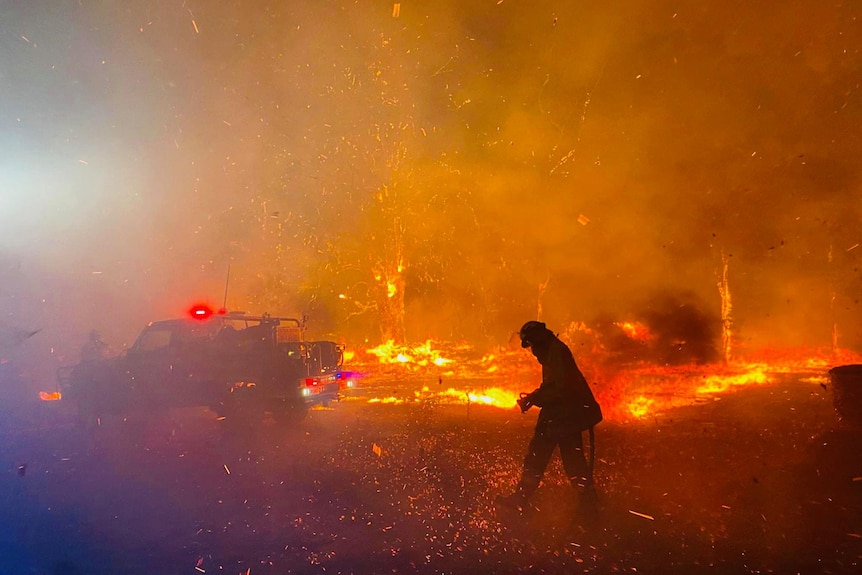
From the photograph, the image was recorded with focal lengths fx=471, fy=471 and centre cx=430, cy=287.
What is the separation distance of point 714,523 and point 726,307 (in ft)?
61.0

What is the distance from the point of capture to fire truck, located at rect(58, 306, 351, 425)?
25.0ft

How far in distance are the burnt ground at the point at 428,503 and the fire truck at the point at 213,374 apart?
2.07 feet

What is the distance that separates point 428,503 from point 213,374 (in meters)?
5.03

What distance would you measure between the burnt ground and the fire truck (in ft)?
2.07

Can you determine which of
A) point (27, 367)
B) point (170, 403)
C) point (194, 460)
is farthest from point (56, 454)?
point (27, 367)

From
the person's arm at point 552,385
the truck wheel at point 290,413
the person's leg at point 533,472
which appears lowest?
Result: the person's leg at point 533,472

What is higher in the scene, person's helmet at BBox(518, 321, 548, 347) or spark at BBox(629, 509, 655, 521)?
person's helmet at BBox(518, 321, 548, 347)

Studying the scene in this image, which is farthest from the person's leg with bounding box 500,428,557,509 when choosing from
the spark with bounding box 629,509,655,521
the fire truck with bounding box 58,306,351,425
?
the fire truck with bounding box 58,306,351,425

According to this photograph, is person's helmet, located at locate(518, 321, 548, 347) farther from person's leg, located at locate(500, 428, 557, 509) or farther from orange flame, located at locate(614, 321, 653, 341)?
orange flame, located at locate(614, 321, 653, 341)

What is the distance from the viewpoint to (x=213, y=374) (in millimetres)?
7660

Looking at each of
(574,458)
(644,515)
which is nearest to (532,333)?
(574,458)

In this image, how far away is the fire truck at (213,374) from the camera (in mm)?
7609

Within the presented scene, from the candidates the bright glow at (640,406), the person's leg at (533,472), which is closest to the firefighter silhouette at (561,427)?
the person's leg at (533,472)

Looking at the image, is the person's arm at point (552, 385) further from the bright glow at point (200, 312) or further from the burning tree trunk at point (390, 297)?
the burning tree trunk at point (390, 297)
